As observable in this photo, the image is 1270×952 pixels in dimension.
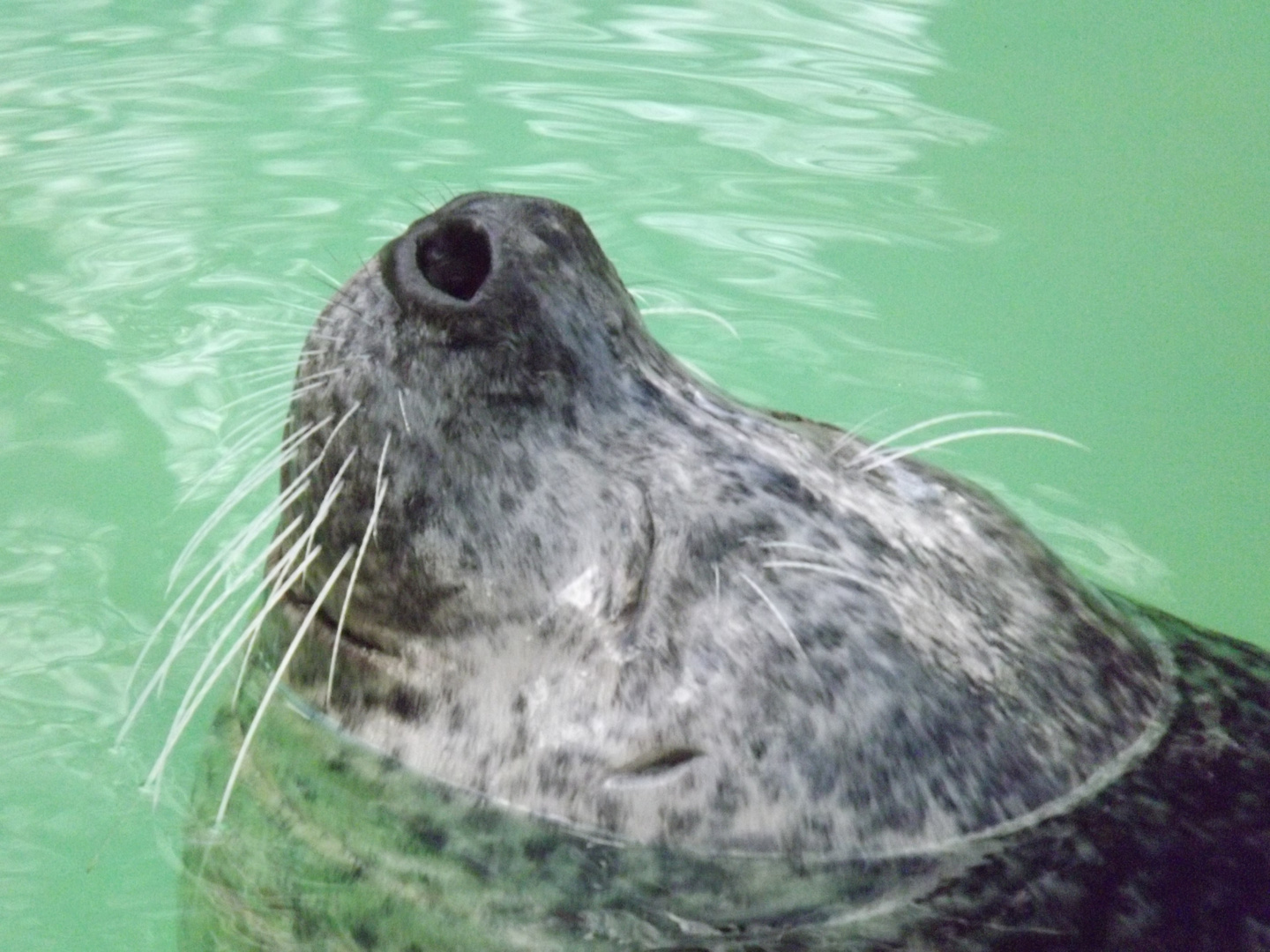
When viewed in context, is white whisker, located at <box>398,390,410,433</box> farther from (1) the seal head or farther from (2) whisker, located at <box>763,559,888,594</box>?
(2) whisker, located at <box>763,559,888,594</box>

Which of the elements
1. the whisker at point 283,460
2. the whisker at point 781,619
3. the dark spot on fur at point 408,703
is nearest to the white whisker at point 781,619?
the whisker at point 781,619

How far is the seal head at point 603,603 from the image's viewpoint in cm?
233

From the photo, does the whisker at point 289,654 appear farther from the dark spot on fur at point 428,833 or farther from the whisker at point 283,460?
the dark spot on fur at point 428,833

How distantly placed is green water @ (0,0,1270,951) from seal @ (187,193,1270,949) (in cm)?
40

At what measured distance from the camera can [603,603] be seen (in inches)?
92.9

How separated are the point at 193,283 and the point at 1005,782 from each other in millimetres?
3260

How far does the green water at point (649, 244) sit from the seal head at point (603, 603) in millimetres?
365

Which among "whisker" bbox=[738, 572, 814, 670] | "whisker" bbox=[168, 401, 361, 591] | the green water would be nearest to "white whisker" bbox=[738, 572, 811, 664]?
"whisker" bbox=[738, 572, 814, 670]

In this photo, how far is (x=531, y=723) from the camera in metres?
2.37

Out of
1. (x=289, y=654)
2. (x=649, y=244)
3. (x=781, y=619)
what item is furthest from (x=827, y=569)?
(x=649, y=244)

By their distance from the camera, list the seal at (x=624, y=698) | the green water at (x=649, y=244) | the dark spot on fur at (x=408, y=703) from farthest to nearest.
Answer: the green water at (x=649, y=244)
the dark spot on fur at (x=408, y=703)
the seal at (x=624, y=698)

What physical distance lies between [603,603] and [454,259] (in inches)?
19.5

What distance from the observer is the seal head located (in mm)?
2328

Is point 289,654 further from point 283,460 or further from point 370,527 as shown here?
point 283,460
